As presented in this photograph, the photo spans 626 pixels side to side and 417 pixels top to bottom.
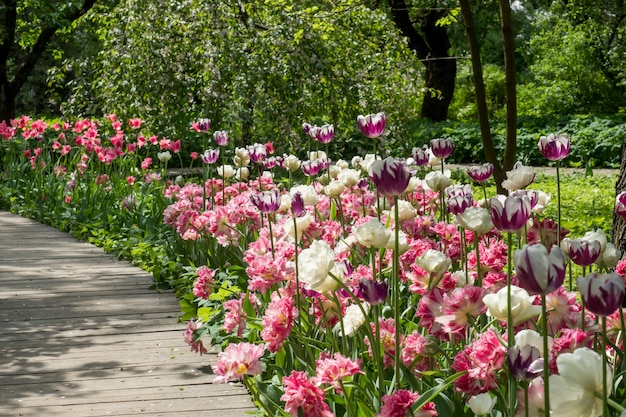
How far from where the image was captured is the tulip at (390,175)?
2438 mm

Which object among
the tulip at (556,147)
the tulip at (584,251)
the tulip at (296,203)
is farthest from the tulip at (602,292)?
the tulip at (296,203)

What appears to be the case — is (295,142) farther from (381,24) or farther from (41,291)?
(41,291)

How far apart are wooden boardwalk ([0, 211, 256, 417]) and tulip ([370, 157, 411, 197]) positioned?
4.50 feet

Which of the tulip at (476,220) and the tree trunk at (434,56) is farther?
the tree trunk at (434,56)

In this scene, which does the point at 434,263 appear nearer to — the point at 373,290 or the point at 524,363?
the point at 373,290

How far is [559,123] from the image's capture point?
51.0 feet

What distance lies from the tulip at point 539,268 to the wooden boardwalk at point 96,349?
198cm

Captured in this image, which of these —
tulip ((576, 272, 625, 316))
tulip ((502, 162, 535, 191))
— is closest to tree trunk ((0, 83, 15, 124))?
tulip ((502, 162, 535, 191))

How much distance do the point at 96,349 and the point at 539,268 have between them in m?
3.41

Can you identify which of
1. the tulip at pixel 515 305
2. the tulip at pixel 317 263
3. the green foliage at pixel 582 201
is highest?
the tulip at pixel 317 263

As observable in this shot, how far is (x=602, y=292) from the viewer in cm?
176

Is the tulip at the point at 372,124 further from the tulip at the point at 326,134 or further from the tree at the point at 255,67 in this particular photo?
the tree at the point at 255,67

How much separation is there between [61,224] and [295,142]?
99.8 inches

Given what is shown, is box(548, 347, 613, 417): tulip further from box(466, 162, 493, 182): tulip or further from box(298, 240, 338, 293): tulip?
box(466, 162, 493, 182): tulip
